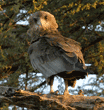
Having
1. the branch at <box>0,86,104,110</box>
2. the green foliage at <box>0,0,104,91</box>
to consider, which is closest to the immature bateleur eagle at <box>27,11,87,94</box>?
the branch at <box>0,86,104,110</box>

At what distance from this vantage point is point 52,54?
379 centimetres

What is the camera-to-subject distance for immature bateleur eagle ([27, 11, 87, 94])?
3.66m

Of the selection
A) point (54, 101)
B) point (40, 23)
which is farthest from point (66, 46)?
point (54, 101)

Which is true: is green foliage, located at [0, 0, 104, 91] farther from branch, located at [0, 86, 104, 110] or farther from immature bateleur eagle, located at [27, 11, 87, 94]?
branch, located at [0, 86, 104, 110]

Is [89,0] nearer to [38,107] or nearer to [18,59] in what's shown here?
[18,59]

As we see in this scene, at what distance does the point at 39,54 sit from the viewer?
12.9 feet

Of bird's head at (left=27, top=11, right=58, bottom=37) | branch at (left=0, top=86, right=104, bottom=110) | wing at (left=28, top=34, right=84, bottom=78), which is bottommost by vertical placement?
branch at (left=0, top=86, right=104, bottom=110)

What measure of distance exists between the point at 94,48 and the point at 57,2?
238 cm

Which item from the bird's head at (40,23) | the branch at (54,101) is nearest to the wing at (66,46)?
the bird's head at (40,23)

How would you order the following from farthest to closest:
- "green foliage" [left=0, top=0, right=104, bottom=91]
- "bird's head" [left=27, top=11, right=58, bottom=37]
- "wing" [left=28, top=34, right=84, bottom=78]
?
"green foliage" [left=0, top=0, right=104, bottom=91] < "bird's head" [left=27, top=11, right=58, bottom=37] < "wing" [left=28, top=34, right=84, bottom=78]

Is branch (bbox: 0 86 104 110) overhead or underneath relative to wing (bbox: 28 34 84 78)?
underneath

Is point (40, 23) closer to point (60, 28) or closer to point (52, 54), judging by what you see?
point (52, 54)

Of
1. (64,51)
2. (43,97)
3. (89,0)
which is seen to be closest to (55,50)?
(64,51)

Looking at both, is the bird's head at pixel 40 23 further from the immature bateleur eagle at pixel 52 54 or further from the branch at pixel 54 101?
the branch at pixel 54 101
